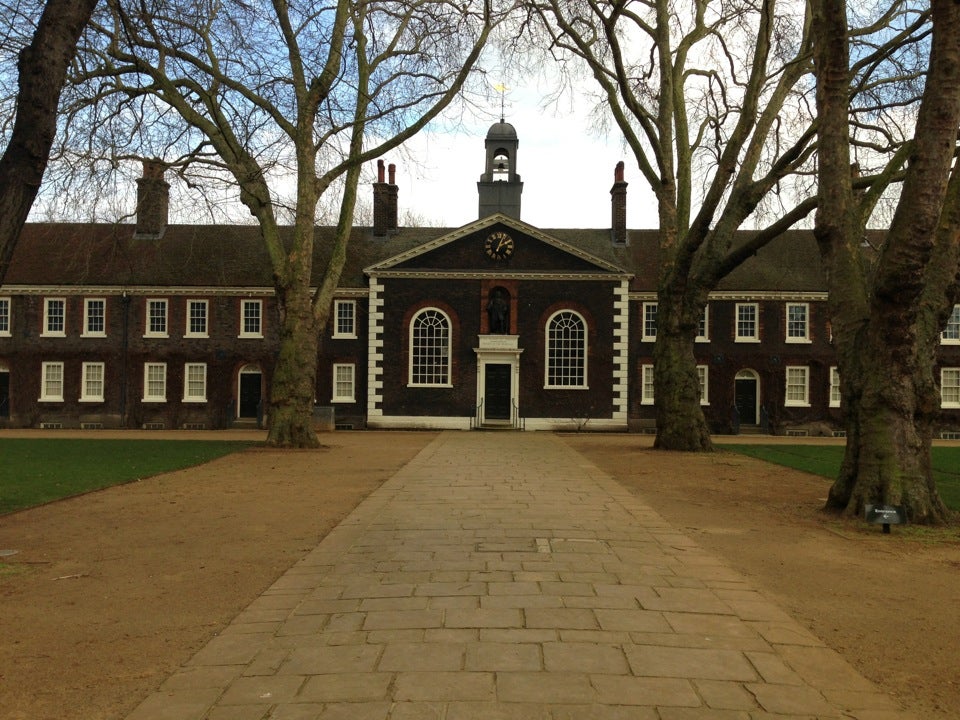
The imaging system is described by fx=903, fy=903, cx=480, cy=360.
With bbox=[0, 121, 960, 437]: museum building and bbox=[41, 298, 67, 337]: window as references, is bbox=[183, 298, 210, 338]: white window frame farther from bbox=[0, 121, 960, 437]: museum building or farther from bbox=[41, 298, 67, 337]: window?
bbox=[41, 298, 67, 337]: window

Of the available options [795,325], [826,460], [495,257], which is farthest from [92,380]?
[795,325]

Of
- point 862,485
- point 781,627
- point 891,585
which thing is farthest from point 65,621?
point 862,485

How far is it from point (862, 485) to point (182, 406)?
32.5 m

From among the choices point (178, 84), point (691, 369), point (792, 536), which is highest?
point (178, 84)

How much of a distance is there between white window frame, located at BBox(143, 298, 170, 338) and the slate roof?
795mm

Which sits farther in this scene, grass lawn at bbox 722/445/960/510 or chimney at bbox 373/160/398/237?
chimney at bbox 373/160/398/237

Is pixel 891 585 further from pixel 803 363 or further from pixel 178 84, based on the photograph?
pixel 803 363

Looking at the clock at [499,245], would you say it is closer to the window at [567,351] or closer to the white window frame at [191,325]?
the window at [567,351]

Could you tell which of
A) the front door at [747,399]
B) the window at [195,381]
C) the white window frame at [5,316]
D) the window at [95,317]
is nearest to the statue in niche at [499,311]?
the front door at [747,399]

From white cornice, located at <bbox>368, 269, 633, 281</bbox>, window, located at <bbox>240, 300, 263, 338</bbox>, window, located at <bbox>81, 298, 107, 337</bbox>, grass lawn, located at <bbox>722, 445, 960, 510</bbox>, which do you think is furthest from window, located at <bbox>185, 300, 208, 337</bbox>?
grass lawn, located at <bbox>722, 445, 960, 510</bbox>

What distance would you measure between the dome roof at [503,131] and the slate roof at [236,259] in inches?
185

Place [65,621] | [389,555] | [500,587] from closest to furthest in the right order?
[65,621] → [500,587] → [389,555]

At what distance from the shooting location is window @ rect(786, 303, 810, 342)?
127 ft

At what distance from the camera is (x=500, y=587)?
697 centimetres
